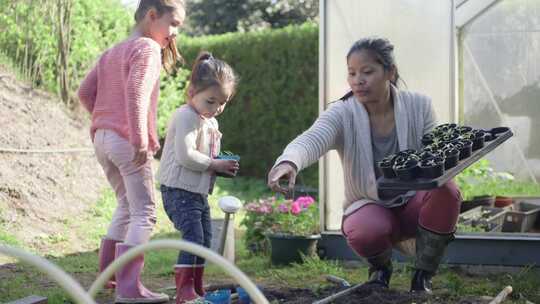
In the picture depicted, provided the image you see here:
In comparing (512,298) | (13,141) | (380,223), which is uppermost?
(13,141)

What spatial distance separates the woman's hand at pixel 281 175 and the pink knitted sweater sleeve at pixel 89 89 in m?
1.49

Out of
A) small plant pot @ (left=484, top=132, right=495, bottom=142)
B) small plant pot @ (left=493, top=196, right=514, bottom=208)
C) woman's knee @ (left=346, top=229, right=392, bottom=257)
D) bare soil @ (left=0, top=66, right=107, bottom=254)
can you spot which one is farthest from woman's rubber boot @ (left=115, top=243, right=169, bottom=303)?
small plant pot @ (left=493, top=196, right=514, bottom=208)

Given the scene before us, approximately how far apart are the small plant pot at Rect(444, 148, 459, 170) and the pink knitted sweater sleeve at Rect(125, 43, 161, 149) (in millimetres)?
1407

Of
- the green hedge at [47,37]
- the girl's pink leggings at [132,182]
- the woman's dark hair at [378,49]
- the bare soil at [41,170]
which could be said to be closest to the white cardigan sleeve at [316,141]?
the woman's dark hair at [378,49]

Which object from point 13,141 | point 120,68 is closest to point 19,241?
point 13,141

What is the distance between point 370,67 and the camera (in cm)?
379

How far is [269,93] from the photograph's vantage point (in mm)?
11164

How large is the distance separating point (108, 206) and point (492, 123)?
3.52 m

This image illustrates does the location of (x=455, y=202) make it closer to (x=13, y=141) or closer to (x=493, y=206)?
(x=493, y=206)

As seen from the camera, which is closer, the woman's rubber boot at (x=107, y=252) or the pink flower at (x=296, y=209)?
the woman's rubber boot at (x=107, y=252)

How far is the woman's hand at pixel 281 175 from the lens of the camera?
3.10m

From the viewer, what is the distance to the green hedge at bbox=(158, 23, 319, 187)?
35.6ft

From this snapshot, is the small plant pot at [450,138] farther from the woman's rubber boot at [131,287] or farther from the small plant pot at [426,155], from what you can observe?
the woman's rubber boot at [131,287]

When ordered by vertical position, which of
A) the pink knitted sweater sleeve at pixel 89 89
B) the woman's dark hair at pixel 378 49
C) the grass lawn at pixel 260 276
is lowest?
the grass lawn at pixel 260 276
